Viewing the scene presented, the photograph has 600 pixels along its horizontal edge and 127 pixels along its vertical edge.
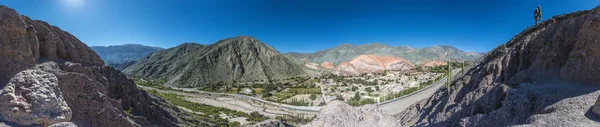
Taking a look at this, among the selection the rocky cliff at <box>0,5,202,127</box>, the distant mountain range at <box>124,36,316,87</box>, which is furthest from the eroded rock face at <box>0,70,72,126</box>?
the distant mountain range at <box>124,36,316,87</box>

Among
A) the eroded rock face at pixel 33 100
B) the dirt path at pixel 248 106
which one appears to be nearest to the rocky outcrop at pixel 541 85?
the eroded rock face at pixel 33 100

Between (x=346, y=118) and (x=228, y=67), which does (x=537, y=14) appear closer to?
(x=346, y=118)

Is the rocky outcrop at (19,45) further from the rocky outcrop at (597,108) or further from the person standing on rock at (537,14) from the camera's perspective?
the person standing on rock at (537,14)

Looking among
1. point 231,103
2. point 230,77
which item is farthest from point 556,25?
point 230,77

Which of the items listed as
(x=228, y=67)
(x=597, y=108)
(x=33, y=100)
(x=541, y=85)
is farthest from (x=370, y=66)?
(x=33, y=100)

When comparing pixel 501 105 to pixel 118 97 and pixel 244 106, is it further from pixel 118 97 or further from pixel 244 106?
pixel 244 106
